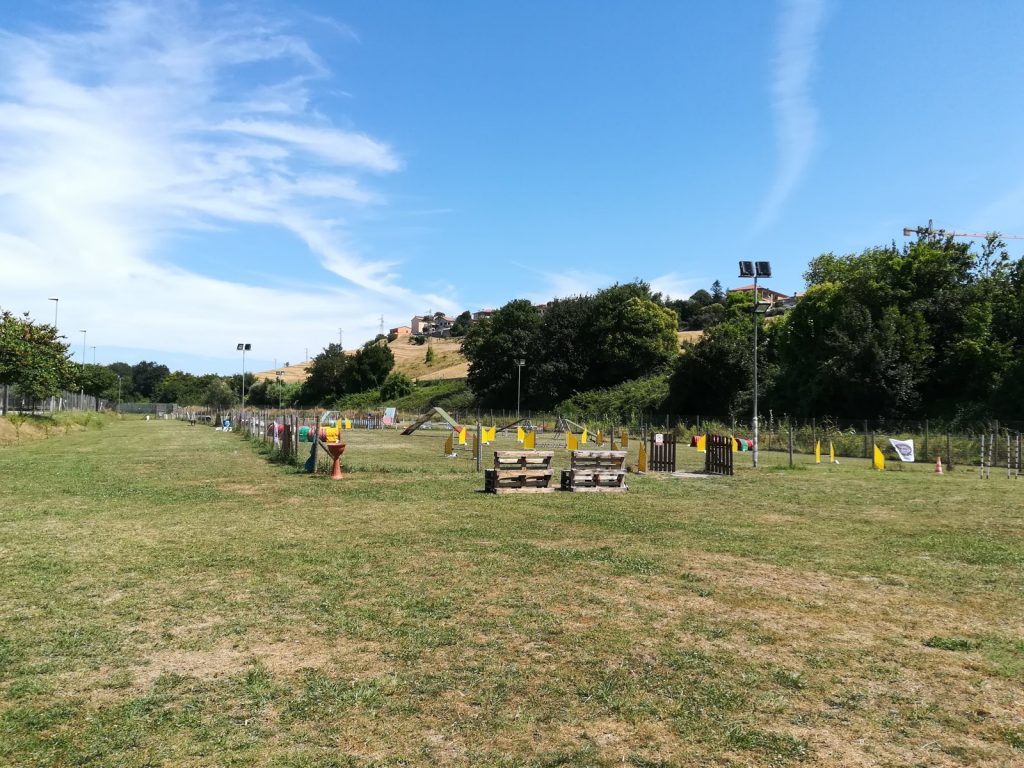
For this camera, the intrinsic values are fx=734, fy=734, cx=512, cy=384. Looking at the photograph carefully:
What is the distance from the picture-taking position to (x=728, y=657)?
5699 mm

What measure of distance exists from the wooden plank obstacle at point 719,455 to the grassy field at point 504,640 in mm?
9049

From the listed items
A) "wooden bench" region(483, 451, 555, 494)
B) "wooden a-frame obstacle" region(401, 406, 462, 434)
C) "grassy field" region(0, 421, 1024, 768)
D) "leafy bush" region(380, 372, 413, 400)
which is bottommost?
"grassy field" region(0, 421, 1024, 768)

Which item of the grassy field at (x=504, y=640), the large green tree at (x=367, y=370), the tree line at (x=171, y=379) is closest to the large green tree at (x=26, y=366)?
the tree line at (x=171, y=379)

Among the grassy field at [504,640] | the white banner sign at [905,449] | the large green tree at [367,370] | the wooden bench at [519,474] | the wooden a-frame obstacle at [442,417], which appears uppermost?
the large green tree at [367,370]

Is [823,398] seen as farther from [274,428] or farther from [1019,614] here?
[1019,614]

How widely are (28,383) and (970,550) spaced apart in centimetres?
4607

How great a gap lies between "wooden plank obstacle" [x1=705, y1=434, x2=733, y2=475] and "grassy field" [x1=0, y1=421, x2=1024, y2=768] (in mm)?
9049

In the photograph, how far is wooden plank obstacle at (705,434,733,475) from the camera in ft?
72.7

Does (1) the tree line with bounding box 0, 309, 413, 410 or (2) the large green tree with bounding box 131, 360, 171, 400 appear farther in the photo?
(2) the large green tree with bounding box 131, 360, 171, 400

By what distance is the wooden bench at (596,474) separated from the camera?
17531mm

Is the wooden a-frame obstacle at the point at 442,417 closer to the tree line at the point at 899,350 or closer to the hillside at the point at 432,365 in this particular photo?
the tree line at the point at 899,350

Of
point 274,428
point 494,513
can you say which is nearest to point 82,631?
point 494,513

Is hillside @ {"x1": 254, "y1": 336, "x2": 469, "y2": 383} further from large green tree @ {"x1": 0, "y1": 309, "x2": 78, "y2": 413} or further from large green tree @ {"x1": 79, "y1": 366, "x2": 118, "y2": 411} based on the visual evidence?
large green tree @ {"x1": 0, "y1": 309, "x2": 78, "y2": 413}

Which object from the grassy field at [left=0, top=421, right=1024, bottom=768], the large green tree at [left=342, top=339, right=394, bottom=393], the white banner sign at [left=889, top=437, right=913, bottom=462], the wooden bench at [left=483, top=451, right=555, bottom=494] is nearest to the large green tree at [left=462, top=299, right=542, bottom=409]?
the large green tree at [left=342, top=339, right=394, bottom=393]
